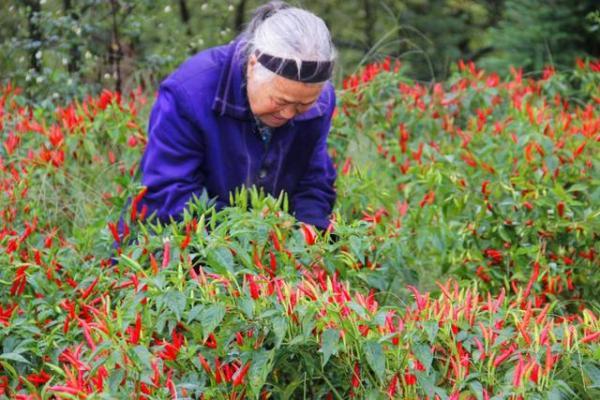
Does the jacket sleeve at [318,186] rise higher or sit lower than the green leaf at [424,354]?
lower

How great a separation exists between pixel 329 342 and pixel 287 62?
3.54 feet

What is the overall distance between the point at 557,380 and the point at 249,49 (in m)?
1.51

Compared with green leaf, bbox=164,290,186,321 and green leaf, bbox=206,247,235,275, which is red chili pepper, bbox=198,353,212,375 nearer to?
green leaf, bbox=164,290,186,321

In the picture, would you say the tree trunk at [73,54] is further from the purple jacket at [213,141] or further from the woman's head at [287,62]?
the woman's head at [287,62]

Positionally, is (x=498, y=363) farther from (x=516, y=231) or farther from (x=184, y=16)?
(x=184, y=16)

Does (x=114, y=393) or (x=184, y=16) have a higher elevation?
(x=114, y=393)

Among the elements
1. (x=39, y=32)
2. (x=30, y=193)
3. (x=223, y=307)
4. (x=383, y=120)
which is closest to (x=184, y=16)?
(x=39, y=32)

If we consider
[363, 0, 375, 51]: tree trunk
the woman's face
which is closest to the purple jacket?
the woman's face

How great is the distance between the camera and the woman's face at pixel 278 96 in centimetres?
306

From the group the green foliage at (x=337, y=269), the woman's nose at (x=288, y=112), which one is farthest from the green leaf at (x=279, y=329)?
the woman's nose at (x=288, y=112)

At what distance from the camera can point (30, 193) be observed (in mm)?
3918

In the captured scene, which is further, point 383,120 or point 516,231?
point 383,120

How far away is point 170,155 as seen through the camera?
10.8ft

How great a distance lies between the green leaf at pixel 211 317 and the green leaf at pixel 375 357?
32cm
